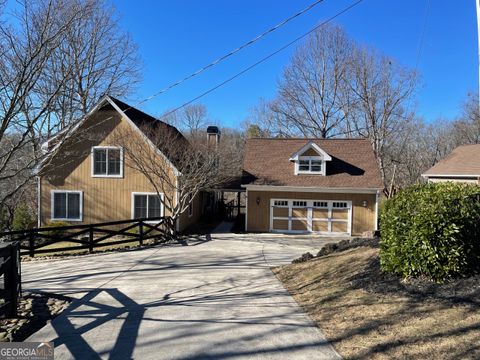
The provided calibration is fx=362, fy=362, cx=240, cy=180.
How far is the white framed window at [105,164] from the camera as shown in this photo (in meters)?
19.3

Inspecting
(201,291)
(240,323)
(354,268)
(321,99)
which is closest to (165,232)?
(201,291)

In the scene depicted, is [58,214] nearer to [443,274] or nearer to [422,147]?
[443,274]

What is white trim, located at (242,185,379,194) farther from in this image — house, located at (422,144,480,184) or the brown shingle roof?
house, located at (422,144,480,184)

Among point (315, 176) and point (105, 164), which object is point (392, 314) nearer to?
point (315, 176)

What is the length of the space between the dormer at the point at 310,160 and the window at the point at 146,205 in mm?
7824

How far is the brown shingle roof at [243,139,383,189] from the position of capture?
1955 cm

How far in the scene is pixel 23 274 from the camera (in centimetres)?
1027

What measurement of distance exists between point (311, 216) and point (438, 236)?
44.6 feet

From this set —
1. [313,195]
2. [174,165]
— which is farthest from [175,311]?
[313,195]

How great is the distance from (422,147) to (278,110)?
17290 millimetres

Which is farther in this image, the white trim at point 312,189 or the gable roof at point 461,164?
the gable roof at point 461,164

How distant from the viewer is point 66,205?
64.4ft

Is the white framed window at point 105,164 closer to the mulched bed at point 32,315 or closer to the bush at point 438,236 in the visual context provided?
the mulched bed at point 32,315

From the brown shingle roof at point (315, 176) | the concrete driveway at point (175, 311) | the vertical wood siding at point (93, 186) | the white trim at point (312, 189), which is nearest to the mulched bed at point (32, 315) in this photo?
the concrete driveway at point (175, 311)
